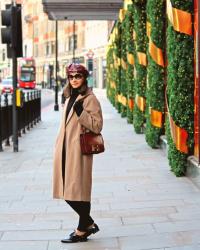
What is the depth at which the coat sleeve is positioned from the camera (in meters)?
5.54

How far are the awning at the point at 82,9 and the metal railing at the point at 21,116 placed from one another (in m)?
3.31

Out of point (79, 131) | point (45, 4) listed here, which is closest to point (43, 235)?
point (79, 131)

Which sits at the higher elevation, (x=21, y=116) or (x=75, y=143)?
(x=75, y=143)

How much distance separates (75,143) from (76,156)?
12 centimetres

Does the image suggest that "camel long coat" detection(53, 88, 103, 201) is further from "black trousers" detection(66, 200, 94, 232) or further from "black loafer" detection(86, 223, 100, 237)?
"black loafer" detection(86, 223, 100, 237)

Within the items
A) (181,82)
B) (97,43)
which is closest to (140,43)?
(181,82)

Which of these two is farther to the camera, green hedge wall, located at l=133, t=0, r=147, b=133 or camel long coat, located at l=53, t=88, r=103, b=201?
green hedge wall, located at l=133, t=0, r=147, b=133

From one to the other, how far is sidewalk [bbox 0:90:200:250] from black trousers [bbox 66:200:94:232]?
161mm

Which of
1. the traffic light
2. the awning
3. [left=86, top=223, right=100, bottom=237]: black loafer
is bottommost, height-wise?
[left=86, top=223, right=100, bottom=237]: black loafer

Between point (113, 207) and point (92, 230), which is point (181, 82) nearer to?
point (113, 207)

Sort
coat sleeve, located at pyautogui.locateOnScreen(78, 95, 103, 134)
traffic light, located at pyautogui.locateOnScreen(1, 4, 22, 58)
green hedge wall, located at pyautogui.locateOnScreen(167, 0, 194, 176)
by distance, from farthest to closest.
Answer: traffic light, located at pyautogui.locateOnScreen(1, 4, 22, 58), green hedge wall, located at pyautogui.locateOnScreen(167, 0, 194, 176), coat sleeve, located at pyautogui.locateOnScreen(78, 95, 103, 134)

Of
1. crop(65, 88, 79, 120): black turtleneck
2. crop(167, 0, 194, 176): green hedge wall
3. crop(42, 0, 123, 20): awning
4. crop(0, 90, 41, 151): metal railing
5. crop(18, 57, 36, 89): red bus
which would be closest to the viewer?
crop(65, 88, 79, 120): black turtleneck

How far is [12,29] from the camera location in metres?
12.9

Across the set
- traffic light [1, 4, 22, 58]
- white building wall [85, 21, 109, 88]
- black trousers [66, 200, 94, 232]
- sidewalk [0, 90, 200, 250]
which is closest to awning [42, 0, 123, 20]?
traffic light [1, 4, 22, 58]
